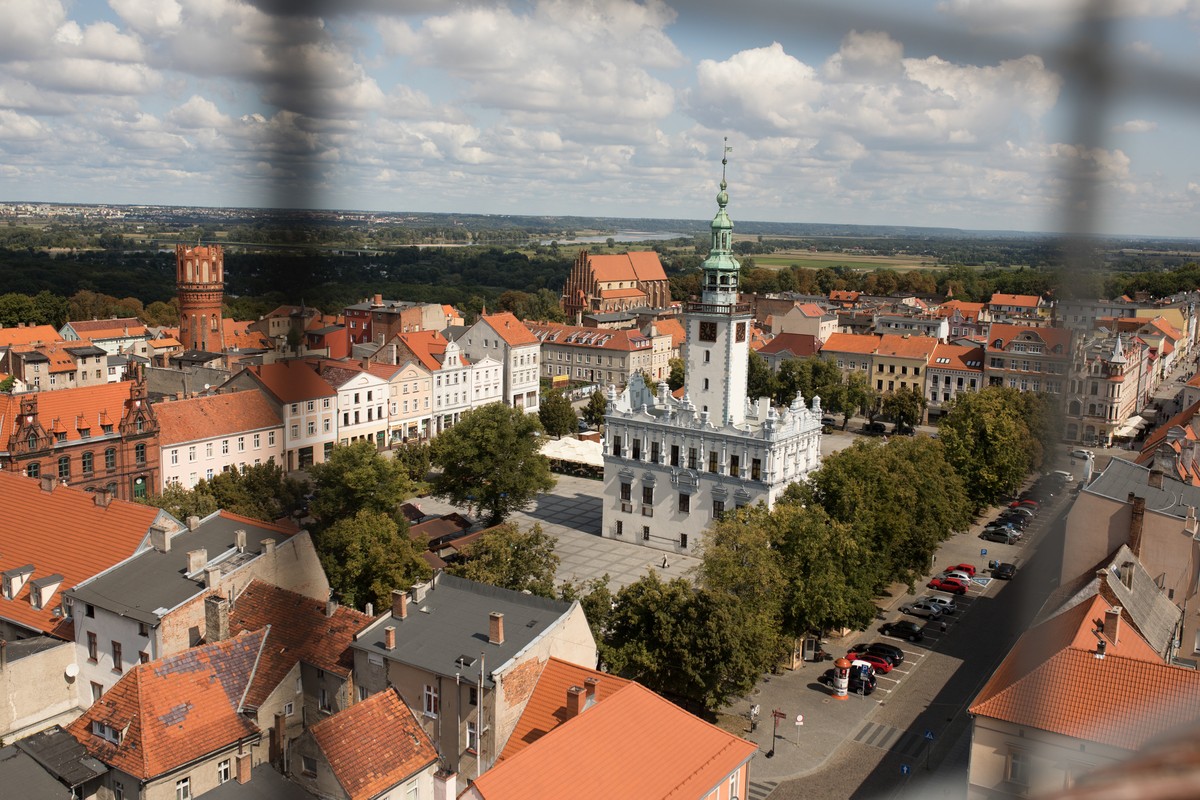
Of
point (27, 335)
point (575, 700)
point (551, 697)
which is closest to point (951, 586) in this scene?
point (551, 697)

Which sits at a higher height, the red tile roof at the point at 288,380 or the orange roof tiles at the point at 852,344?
the red tile roof at the point at 288,380

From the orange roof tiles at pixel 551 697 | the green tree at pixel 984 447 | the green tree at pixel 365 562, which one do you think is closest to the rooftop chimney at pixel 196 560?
the green tree at pixel 365 562

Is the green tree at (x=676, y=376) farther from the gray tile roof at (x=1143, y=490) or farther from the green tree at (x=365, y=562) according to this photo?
the green tree at (x=365, y=562)

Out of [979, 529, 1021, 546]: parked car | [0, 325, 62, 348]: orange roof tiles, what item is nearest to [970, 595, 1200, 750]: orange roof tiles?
[979, 529, 1021, 546]: parked car

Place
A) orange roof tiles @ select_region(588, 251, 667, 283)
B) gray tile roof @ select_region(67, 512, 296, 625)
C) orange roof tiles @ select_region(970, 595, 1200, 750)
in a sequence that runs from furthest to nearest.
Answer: orange roof tiles @ select_region(588, 251, 667, 283) → gray tile roof @ select_region(67, 512, 296, 625) → orange roof tiles @ select_region(970, 595, 1200, 750)

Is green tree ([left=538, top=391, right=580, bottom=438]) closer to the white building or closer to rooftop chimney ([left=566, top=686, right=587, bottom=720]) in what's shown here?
the white building

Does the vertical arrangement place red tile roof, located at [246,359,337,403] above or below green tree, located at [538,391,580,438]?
above

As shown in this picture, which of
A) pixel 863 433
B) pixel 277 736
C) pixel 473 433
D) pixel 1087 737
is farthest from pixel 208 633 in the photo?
pixel 863 433
